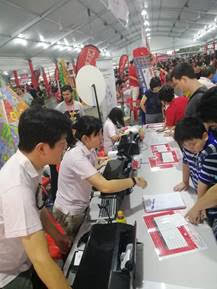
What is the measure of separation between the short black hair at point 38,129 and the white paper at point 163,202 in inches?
35.6

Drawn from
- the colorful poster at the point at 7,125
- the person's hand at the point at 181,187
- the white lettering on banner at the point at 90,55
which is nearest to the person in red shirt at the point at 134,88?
the white lettering on banner at the point at 90,55

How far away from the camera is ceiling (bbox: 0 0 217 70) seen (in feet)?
24.5

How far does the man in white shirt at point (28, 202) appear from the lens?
906 mm

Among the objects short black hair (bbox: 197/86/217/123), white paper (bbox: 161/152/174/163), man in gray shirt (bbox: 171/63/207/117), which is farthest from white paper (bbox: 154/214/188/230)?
man in gray shirt (bbox: 171/63/207/117)

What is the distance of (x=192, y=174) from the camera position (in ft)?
5.91

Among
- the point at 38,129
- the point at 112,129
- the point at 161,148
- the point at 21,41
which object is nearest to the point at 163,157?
the point at 161,148

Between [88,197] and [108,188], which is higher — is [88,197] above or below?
below

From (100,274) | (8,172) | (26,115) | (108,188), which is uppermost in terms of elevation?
(26,115)

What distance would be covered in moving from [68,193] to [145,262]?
0.73 m

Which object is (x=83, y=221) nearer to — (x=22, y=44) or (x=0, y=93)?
(x=0, y=93)

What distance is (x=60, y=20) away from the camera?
9.14 metres

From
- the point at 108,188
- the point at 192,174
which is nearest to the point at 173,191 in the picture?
the point at 192,174

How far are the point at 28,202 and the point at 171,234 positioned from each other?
80 cm

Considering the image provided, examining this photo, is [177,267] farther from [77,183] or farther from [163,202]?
[77,183]
